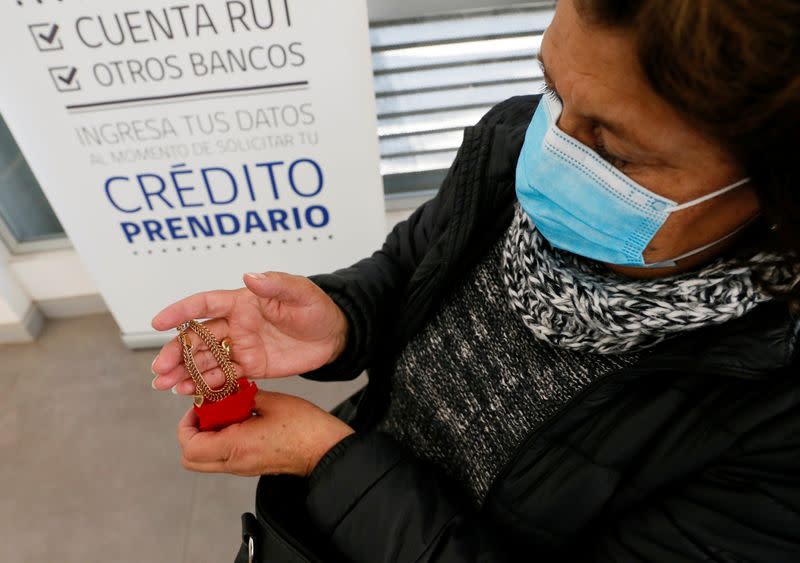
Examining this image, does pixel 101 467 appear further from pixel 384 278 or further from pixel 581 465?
pixel 581 465

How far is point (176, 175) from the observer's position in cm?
169

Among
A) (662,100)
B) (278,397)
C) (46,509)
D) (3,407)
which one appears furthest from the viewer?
(3,407)

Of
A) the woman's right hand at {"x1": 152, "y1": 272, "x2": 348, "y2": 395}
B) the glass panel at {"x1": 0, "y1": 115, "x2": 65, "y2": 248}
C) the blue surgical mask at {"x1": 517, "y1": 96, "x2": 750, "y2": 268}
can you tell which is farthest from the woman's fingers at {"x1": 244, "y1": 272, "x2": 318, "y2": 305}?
the glass panel at {"x1": 0, "y1": 115, "x2": 65, "y2": 248}

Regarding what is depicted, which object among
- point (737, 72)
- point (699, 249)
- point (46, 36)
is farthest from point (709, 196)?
point (46, 36)

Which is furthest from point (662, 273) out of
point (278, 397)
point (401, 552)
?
point (278, 397)

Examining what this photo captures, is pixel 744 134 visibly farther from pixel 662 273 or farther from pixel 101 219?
pixel 101 219

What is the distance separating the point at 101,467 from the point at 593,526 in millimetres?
1757

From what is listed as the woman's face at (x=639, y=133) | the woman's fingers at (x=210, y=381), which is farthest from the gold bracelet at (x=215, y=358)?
the woman's face at (x=639, y=133)

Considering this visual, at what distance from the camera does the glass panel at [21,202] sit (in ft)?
6.98

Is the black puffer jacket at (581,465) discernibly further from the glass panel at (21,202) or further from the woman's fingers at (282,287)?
the glass panel at (21,202)

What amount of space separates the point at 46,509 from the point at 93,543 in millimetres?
236

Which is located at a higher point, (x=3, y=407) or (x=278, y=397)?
(x=278, y=397)

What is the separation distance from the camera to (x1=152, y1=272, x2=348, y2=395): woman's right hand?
89 cm

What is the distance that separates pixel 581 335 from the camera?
79cm
